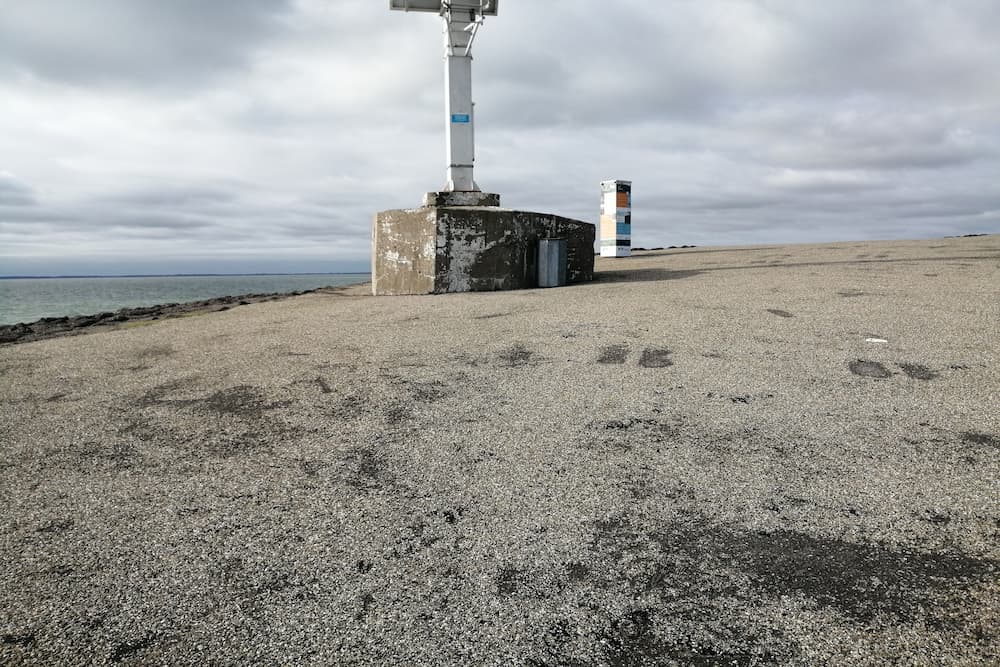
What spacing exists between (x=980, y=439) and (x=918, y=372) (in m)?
1.26

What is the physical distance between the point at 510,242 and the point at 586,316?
377cm

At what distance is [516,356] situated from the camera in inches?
206

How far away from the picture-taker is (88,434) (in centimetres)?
358

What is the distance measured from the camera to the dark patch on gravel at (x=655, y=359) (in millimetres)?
4809

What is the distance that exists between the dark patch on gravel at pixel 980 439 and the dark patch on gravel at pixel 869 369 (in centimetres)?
101

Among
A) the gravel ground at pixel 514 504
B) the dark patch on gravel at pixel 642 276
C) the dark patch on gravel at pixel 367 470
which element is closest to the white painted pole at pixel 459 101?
the dark patch on gravel at pixel 642 276

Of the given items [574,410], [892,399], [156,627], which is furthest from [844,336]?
[156,627]

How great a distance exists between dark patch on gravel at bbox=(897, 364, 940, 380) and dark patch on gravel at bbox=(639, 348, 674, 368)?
5.35 ft

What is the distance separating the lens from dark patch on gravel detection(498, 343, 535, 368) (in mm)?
5004

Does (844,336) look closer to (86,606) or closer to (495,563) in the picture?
(495,563)

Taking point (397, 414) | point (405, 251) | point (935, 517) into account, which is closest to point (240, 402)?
point (397, 414)

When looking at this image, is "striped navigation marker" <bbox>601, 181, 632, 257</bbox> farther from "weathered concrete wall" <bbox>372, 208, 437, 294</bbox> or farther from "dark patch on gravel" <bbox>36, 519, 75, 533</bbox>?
"dark patch on gravel" <bbox>36, 519, 75, 533</bbox>

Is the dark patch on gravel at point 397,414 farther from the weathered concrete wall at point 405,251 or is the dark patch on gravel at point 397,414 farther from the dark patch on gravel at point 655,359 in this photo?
the weathered concrete wall at point 405,251

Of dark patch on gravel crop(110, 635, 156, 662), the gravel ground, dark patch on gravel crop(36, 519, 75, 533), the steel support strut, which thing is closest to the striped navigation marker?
the steel support strut
